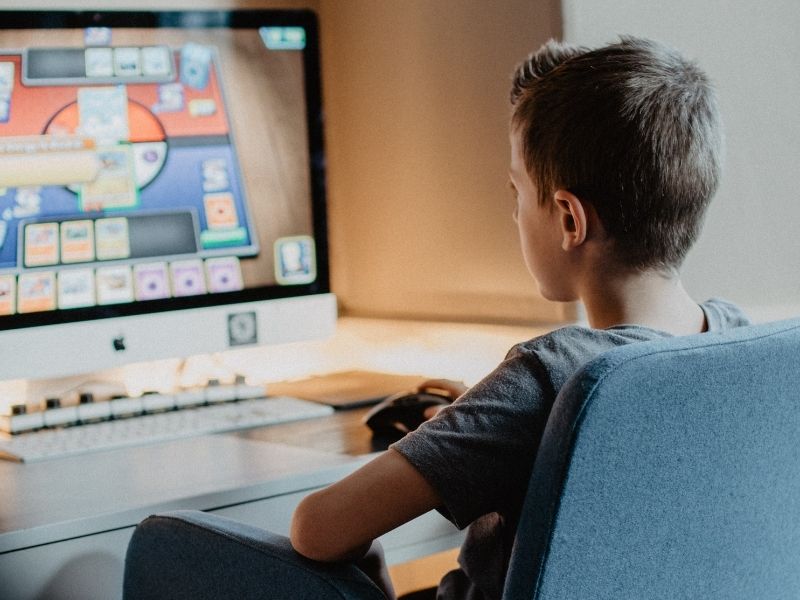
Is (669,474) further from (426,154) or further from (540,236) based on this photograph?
(426,154)

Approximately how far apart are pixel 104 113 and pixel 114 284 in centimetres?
25

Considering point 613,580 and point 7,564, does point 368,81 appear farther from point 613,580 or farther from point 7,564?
point 613,580

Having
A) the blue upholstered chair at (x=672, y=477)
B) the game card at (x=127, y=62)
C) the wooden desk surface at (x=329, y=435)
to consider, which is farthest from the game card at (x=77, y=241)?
the blue upholstered chair at (x=672, y=477)

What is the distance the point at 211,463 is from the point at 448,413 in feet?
1.60

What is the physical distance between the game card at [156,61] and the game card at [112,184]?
122mm

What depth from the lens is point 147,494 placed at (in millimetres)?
1166

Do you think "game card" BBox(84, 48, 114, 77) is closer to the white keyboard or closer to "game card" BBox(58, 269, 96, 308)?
"game card" BBox(58, 269, 96, 308)

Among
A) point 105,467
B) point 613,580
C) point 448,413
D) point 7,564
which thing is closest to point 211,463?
point 105,467

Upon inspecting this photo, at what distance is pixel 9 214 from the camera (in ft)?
4.93

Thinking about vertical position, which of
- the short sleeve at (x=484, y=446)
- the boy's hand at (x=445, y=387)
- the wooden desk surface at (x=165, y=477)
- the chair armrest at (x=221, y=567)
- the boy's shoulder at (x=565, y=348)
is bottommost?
the chair armrest at (x=221, y=567)

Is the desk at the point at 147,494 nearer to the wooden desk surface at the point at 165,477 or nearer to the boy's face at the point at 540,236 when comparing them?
the wooden desk surface at the point at 165,477

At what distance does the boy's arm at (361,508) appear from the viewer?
90 centimetres

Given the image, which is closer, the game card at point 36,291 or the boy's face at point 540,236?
the boy's face at point 540,236

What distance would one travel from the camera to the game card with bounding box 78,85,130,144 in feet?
A: 5.15
